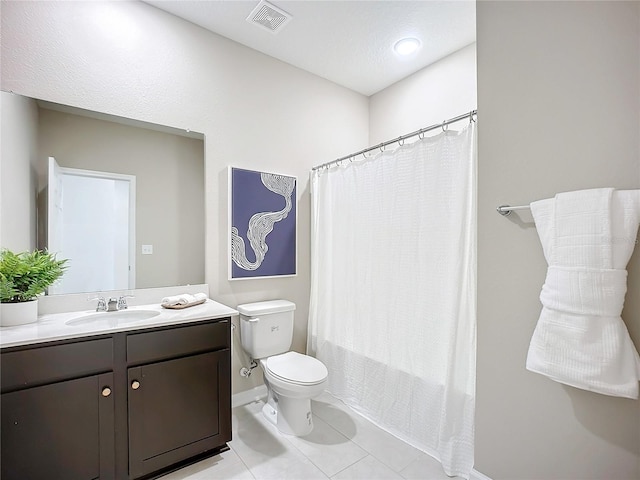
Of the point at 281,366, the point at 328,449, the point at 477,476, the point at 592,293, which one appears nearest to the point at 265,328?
the point at 281,366

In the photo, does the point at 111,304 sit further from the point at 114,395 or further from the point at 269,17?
the point at 269,17

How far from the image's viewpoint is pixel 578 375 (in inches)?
43.1

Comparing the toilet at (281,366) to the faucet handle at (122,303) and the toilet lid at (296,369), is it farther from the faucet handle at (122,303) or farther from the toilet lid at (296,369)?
the faucet handle at (122,303)

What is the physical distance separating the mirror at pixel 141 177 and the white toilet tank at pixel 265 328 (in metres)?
0.44

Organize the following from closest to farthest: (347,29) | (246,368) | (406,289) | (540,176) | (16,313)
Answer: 1. (540,176)
2. (16,313)
3. (406,289)
4. (347,29)
5. (246,368)

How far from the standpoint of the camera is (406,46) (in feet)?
7.95

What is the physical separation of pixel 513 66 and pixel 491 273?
95cm

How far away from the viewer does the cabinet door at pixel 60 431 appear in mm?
1286

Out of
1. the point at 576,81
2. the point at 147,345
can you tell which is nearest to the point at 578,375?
the point at 576,81

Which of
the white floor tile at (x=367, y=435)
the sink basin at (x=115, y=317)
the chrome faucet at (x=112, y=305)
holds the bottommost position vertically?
the white floor tile at (x=367, y=435)

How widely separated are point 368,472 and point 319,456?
11.6 inches

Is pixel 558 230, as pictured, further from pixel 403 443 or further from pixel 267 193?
pixel 267 193

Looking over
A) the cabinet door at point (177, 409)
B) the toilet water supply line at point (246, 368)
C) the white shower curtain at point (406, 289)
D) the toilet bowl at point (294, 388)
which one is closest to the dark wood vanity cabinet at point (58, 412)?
the cabinet door at point (177, 409)

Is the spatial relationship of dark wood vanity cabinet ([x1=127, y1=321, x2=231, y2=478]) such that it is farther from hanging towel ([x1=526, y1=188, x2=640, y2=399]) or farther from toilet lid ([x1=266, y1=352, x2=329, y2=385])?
hanging towel ([x1=526, y1=188, x2=640, y2=399])
